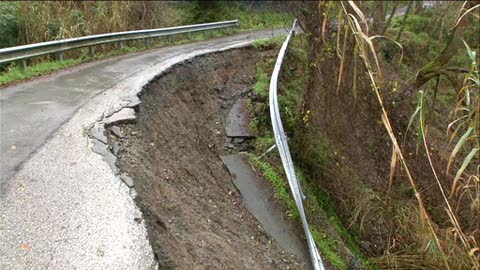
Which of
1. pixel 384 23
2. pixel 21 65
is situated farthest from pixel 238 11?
pixel 21 65

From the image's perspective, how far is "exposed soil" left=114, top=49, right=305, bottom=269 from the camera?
15.5 feet

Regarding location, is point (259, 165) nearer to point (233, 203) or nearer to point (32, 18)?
point (233, 203)

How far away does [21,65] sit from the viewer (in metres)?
9.66

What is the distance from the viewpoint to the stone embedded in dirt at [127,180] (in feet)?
16.3

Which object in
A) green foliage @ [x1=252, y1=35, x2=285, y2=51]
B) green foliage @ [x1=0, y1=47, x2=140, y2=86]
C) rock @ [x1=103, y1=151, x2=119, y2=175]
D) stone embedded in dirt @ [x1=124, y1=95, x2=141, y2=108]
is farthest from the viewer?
green foliage @ [x1=252, y1=35, x2=285, y2=51]

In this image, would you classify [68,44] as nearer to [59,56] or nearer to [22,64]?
[59,56]

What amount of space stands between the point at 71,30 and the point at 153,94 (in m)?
5.72

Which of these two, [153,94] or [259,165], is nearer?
[259,165]

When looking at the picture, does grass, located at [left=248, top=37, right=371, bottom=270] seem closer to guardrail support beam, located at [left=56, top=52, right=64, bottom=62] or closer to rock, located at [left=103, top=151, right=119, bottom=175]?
rock, located at [left=103, top=151, right=119, bottom=175]

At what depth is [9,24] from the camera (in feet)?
39.1

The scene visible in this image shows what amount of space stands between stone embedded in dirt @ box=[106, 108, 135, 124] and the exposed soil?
0.42ft

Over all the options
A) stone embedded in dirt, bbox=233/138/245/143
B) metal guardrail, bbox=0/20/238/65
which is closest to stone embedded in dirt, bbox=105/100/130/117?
stone embedded in dirt, bbox=233/138/245/143

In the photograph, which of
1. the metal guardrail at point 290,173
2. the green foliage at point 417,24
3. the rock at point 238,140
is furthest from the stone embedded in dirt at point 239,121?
the green foliage at point 417,24

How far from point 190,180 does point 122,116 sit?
4.60 ft
